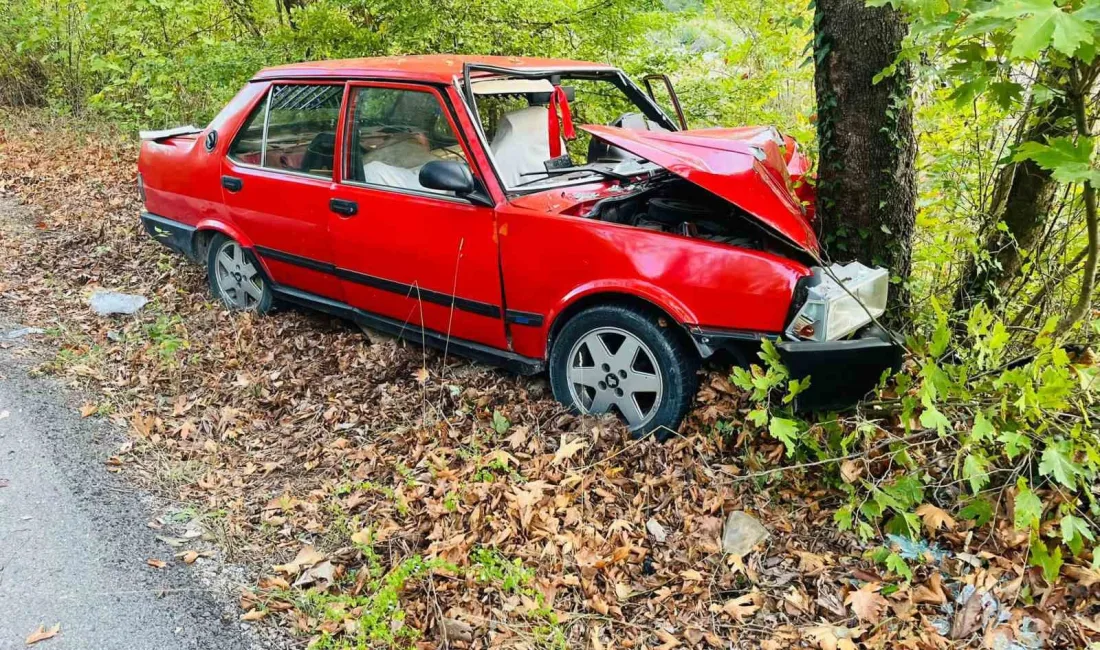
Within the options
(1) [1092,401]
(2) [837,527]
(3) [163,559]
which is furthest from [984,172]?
(3) [163,559]

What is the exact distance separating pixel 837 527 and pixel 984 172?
218 cm

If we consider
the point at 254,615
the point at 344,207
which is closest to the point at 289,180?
the point at 344,207

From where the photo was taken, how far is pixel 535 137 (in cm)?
446

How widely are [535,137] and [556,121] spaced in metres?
0.16

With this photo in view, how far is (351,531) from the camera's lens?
3453mm

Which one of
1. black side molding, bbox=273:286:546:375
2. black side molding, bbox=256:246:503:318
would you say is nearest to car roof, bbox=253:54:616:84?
black side molding, bbox=256:246:503:318

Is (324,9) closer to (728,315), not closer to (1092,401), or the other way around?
(728,315)

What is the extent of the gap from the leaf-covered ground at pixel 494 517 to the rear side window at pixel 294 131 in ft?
3.88

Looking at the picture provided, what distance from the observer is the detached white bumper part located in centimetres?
322

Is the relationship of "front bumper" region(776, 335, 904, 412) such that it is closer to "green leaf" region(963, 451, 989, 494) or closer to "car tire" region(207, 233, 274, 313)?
"green leaf" region(963, 451, 989, 494)

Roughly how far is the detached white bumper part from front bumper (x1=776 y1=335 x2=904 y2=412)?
0.06 metres

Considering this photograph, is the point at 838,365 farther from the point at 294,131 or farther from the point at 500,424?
the point at 294,131

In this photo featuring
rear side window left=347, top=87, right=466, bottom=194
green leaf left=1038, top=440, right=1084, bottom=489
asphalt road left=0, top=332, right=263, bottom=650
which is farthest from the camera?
rear side window left=347, top=87, right=466, bottom=194

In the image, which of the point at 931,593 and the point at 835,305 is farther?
the point at 835,305
